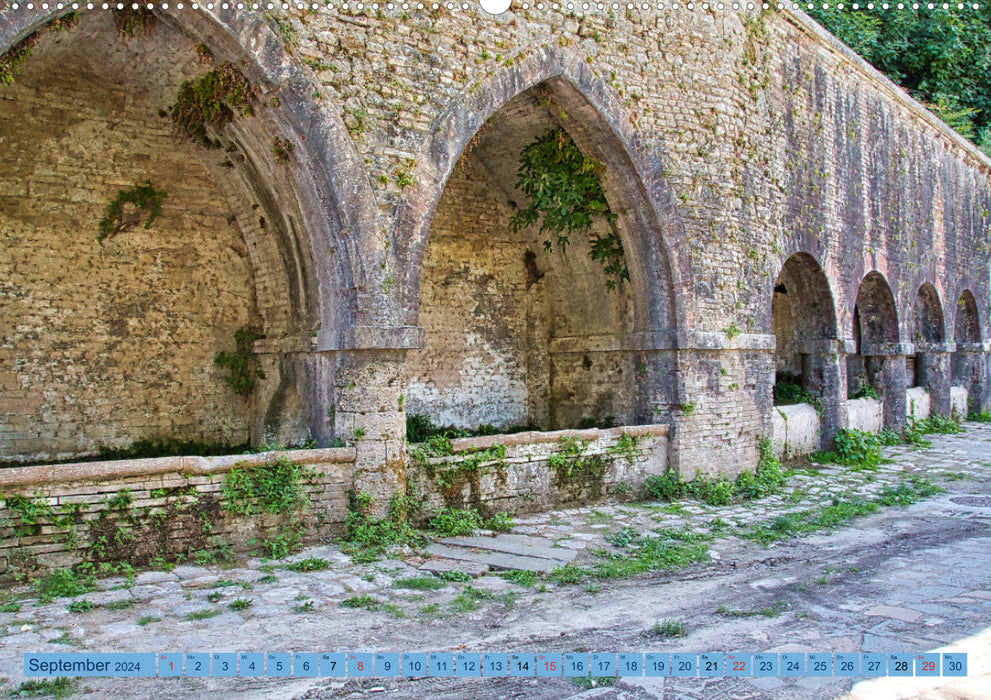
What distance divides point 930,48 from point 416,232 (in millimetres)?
21087

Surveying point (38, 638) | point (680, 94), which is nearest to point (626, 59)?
point (680, 94)

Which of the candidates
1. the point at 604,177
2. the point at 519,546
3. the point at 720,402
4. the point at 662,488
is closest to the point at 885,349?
the point at 720,402

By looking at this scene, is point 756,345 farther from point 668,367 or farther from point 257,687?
point 257,687

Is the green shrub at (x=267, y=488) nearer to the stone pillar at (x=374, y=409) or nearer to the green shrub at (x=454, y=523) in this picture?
the stone pillar at (x=374, y=409)

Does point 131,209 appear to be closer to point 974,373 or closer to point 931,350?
point 931,350

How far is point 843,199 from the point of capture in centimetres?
1202

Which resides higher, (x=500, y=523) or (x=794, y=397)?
(x=794, y=397)

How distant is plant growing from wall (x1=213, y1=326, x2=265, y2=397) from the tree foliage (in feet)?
64.2

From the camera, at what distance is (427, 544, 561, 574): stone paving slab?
5.80 metres

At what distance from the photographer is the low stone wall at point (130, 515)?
5066mm

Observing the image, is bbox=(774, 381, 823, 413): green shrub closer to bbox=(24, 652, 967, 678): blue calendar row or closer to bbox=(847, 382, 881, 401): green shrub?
bbox=(847, 382, 881, 401): green shrub

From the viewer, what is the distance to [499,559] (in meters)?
5.99

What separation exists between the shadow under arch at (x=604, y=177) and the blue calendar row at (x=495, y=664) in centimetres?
342

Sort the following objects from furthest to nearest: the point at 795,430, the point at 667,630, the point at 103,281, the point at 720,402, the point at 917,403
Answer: the point at 917,403 < the point at 795,430 < the point at 720,402 < the point at 103,281 < the point at 667,630
